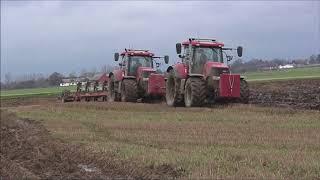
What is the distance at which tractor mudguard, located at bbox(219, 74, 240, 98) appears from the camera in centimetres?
2072

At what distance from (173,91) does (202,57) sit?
242cm

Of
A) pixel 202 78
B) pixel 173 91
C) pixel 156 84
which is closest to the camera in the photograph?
pixel 202 78

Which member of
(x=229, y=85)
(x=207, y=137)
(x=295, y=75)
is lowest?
(x=207, y=137)

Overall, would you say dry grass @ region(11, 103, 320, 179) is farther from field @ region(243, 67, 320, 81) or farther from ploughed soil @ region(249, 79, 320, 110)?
field @ region(243, 67, 320, 81)

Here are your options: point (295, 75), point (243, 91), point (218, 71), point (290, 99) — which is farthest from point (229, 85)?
point (295, 75)

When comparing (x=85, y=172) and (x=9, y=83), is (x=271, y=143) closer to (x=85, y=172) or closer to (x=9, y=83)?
A: (x=85, y=172)

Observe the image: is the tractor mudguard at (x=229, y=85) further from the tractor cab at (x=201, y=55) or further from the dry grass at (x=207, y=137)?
the tractor cab at (x=201, y=55)

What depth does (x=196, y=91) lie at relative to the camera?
857 inches

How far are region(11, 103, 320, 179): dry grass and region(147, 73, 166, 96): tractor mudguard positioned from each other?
11.7 ft

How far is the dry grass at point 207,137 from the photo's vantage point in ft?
31.5

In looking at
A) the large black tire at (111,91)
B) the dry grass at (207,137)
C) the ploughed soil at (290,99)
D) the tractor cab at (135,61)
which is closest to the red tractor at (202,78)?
the dry grass at (207,137)

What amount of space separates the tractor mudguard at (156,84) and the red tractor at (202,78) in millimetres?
1319

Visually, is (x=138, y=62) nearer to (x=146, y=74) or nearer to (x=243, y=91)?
(x=146, y=74)

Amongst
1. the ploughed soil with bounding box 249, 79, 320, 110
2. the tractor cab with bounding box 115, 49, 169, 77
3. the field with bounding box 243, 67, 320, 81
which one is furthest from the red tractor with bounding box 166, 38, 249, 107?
the field with bounding box 243, 67, 320, 81
